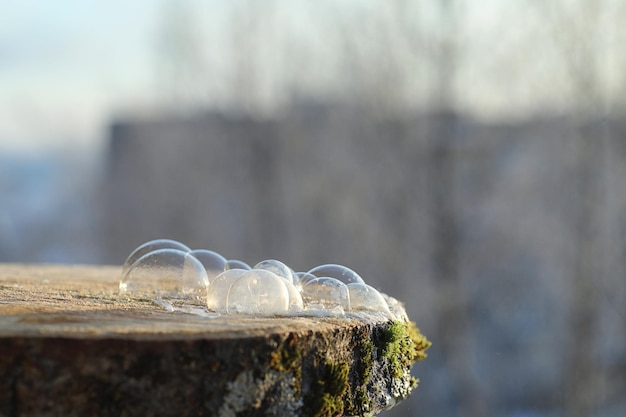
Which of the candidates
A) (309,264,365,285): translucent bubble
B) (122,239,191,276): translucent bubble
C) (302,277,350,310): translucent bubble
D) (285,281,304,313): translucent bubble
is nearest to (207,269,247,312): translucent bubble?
(285,281,304,313): translucent bubble

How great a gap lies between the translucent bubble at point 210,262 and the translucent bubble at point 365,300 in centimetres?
63

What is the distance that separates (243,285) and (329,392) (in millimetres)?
336

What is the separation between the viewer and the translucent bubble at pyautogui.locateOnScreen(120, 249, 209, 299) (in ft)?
7.97

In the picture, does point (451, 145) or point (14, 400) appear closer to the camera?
point (14, 400)

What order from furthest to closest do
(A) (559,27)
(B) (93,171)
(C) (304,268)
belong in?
1. (B) (93,171)
2. (C) (304,268)
3. (A) (559,27)

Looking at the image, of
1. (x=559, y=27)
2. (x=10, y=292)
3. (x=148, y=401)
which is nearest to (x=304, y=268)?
(x=559, y=27)

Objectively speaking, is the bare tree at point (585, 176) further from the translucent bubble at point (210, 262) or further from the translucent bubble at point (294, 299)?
the translucent bubble at point (294, 299)

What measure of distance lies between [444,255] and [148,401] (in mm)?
8236

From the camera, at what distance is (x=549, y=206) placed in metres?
10.5

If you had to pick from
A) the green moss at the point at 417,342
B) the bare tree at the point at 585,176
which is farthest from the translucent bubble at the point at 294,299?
the bare tree at the point at 585,176

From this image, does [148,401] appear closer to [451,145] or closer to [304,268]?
[451,145]

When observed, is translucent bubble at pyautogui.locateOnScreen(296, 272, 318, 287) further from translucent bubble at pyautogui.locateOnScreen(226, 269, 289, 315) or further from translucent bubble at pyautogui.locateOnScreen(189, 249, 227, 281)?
translucent bubble at pyautogui.locateOnScreen(226, 269, 289, 315)

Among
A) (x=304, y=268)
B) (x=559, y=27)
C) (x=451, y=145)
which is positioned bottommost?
(x=304, y=268)

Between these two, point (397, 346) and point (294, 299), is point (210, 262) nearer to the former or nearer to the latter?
point (294, 299)
